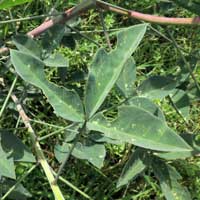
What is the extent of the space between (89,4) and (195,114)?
37.8 inches

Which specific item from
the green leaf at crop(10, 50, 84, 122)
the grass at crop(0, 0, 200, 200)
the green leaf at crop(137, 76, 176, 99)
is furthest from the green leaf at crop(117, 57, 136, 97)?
the grass at crop(0, 0, 200, 200)

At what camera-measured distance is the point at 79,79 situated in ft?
4.93

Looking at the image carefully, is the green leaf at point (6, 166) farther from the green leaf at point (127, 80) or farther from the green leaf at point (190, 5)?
the green leaf at point (190, 5)

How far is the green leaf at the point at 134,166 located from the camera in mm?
1061

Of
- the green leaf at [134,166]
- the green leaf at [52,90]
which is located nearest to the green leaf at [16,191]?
the green leaf at [134,166]

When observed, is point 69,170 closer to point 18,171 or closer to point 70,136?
point 18,171

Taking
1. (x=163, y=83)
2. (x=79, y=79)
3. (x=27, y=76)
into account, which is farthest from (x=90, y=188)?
(x=27, y=76)

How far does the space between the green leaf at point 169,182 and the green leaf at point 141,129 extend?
11.7 inches

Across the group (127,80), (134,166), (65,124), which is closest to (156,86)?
(127,80)

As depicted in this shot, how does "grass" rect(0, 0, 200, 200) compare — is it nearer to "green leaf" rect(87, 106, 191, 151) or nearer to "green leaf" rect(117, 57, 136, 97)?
"green leaf" rect(117, 57, 136, 97)

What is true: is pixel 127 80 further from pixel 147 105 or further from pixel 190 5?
pixel 190 5

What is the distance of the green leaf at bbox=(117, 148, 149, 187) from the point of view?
106cm

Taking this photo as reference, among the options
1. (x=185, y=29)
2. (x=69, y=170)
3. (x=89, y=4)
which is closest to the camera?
(x=89, y=4)

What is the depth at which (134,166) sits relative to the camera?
1082 mm
